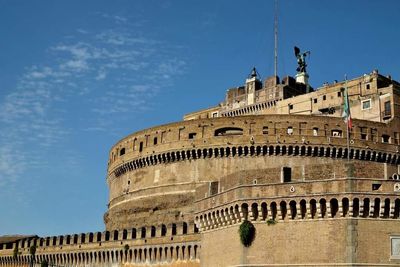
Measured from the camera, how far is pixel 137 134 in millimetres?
52250

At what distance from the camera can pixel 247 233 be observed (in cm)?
2342

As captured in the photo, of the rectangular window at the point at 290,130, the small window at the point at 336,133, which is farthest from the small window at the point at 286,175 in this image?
the small window at the point at 336,133

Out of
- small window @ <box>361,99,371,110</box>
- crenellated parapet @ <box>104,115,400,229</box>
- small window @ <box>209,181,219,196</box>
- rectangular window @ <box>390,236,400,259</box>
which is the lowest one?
rectangular window @ <box>390,236,400,259</box>

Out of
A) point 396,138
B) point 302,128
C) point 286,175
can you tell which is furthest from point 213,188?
point 396,138

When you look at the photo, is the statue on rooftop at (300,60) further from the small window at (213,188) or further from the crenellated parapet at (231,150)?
the small window at (213,188)

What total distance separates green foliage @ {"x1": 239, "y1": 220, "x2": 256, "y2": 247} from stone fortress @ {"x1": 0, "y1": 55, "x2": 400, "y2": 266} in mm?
156

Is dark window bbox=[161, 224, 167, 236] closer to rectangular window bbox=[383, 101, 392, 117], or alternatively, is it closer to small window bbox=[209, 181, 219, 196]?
small window bbox=[209, 181, 219, 196]

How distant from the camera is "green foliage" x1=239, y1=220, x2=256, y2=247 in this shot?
23422 mm

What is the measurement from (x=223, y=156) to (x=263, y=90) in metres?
17.2

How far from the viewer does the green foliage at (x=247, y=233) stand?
→ 23422 mm

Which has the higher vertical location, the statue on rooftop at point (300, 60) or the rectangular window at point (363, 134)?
the statue on rooftop at point (300, 60)

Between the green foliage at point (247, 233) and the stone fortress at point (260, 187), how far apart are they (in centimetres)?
16

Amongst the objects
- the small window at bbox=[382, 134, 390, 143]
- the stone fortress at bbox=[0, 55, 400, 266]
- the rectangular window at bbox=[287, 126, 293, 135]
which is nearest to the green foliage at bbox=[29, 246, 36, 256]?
the stone fortress at bbox=[0, 55, 400, 266]

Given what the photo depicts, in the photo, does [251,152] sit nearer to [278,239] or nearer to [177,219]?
[177,219]
